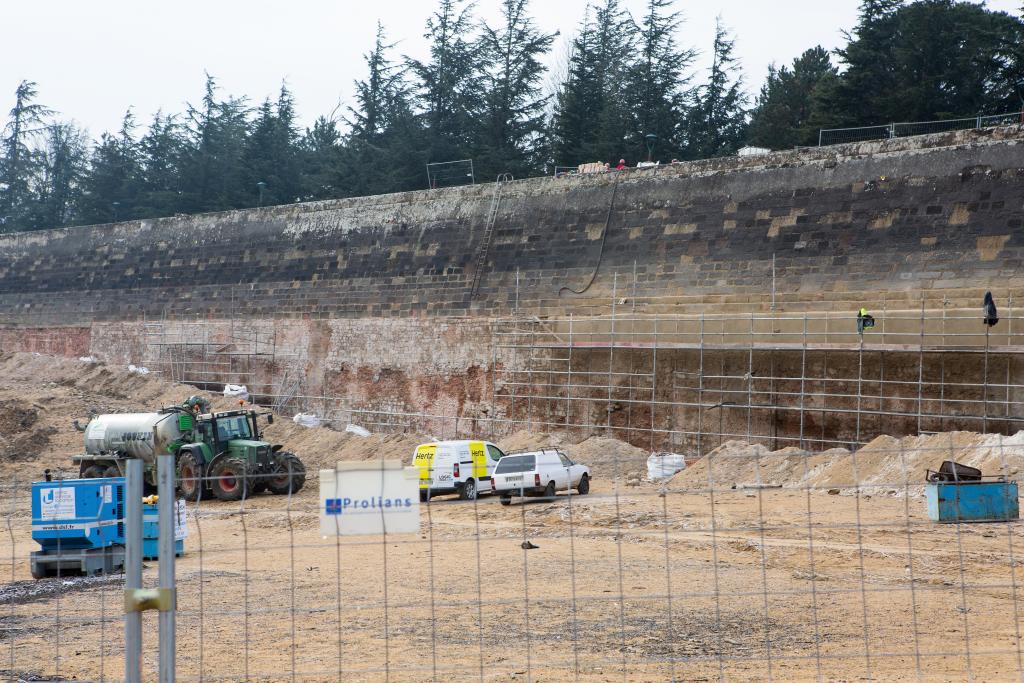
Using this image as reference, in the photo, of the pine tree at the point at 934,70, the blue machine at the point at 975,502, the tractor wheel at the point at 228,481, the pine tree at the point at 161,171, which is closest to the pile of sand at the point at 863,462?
the blue machine at the point at 975,502

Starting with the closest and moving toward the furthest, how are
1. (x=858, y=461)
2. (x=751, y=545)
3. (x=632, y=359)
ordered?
(x=751, y=545)
(x=858, y=461)
(x=632, y=359)

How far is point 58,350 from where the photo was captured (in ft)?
130

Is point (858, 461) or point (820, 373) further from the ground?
point (820, 373)

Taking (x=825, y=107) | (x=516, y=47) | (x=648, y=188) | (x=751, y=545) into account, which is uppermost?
(x=516, y=47)

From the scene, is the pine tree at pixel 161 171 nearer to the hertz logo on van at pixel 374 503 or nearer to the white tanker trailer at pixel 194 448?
the white tanker trailer at pixel 194 448

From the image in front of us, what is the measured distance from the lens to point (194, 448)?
2223 cm

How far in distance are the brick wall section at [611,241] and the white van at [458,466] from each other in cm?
659

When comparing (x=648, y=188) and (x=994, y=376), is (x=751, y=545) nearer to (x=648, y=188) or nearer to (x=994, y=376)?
(x=994, y=376)

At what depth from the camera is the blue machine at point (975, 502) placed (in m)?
15.1

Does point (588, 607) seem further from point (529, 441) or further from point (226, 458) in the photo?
point (529, 441)

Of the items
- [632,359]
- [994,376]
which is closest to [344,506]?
[994,376]

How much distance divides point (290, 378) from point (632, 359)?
459 inches

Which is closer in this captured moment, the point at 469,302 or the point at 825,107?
the point at 469,302

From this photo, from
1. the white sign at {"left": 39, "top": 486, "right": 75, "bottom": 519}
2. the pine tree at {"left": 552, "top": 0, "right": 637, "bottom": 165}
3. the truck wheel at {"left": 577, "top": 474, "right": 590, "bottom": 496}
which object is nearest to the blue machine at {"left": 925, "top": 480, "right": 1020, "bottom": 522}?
the truck wheel at {"left": 577, "top": 474, "right": 590, "bottom": 496}
